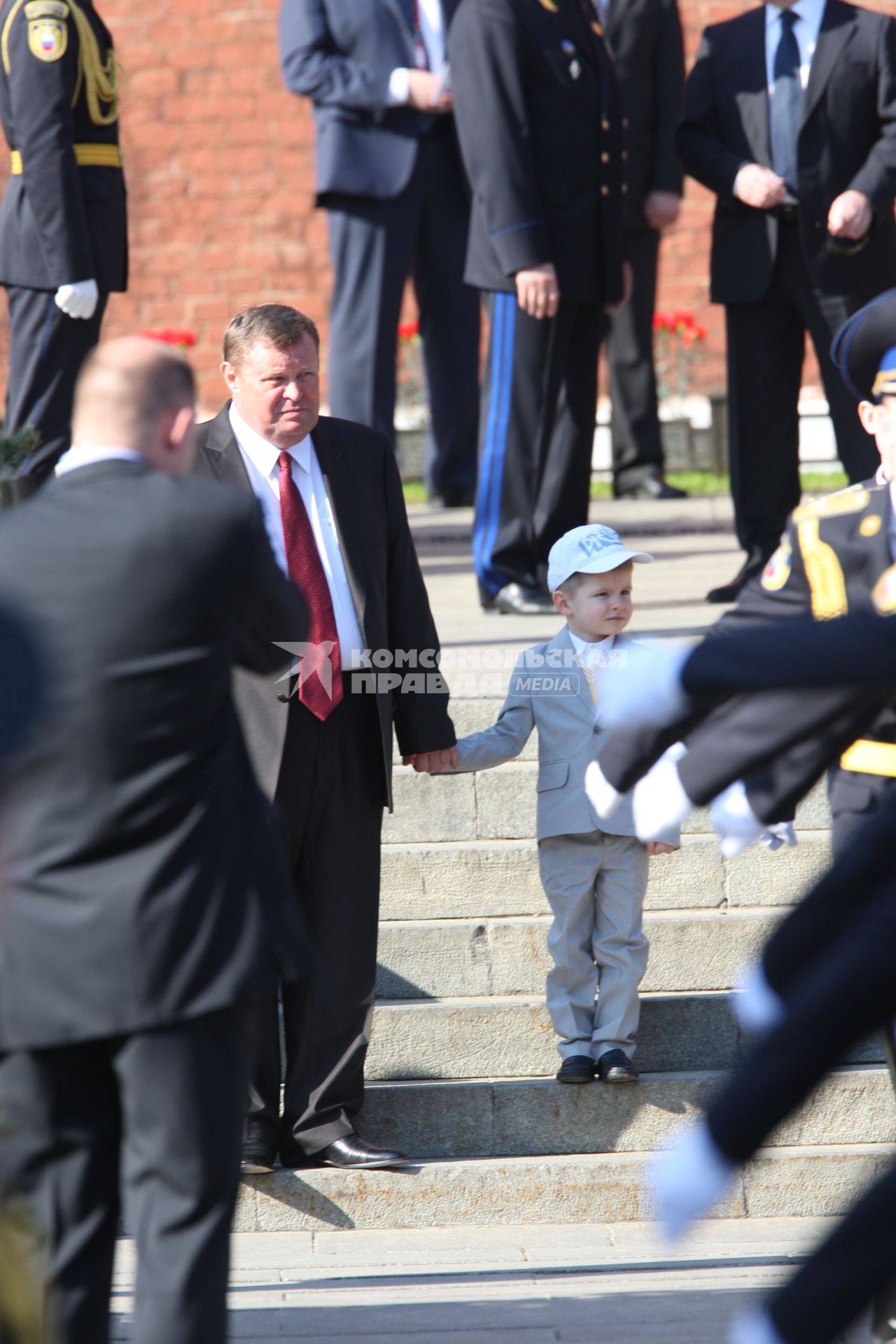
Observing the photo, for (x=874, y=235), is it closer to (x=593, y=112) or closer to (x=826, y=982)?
(x=593, y=112)

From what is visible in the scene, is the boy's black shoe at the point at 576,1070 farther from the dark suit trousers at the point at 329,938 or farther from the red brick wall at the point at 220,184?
the red brick wall at the point at 220,184

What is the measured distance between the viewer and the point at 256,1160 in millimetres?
4055

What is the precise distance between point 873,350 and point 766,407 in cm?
295

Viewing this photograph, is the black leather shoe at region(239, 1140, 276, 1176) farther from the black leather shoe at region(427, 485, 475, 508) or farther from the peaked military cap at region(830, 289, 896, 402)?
the black leather shoe at region(427, 485, 475, 508)

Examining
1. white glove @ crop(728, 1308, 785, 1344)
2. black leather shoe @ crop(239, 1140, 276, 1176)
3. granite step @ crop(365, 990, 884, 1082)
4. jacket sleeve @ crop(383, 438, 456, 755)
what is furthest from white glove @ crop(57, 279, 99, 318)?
white glove @ crop(728, 1308, 785, 1344)

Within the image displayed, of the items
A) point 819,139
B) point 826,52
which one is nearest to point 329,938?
point 819,139

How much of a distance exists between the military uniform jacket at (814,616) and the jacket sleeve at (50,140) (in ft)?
11.0

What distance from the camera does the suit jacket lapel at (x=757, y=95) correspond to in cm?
600

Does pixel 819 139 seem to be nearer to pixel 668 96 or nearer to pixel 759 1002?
pixel 668 96

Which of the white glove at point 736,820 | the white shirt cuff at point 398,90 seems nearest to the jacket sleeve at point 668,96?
the white shirt cuff at point 398,90

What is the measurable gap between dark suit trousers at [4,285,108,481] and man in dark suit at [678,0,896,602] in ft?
6.96

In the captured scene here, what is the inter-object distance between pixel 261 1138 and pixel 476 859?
3.30ft

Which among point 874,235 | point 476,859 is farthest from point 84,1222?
point 874,235

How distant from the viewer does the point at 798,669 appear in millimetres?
2201
